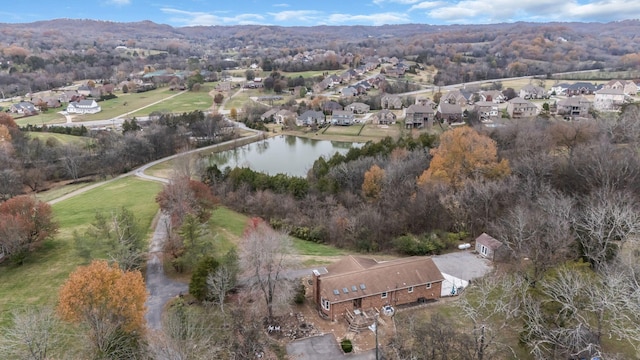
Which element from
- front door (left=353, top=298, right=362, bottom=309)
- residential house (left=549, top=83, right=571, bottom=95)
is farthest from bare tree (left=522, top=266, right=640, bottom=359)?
residential house (left=549, top=83, right=571, bottom=95)

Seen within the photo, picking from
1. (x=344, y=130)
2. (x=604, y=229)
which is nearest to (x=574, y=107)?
(x=344, y=130)

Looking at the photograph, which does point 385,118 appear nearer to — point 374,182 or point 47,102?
point 374,182

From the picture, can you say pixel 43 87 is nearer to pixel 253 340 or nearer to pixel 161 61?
pixel 161 61

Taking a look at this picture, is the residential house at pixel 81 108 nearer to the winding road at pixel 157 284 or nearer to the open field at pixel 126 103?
the open field at pixel 126 103

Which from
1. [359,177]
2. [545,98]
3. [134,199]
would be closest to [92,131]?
[134,199]

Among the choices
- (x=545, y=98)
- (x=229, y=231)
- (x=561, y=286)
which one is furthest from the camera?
(x=545, y=98)
